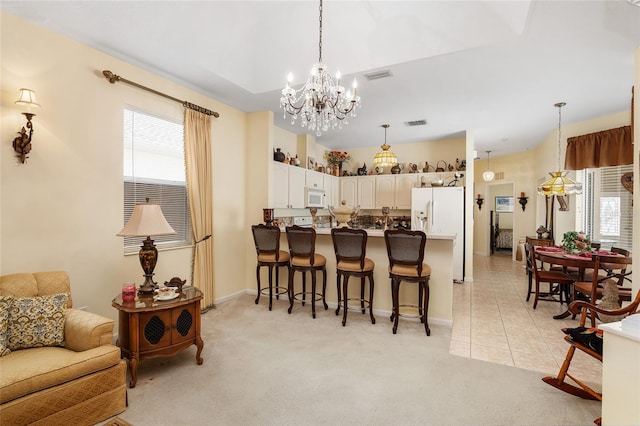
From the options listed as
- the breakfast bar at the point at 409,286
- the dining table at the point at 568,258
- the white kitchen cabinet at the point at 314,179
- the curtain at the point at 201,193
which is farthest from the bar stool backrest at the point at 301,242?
the dining table at the point at 568,258

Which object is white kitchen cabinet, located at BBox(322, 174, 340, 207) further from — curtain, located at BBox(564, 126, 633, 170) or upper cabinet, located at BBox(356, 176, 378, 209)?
curtain, located at BBox(564, 126, 633, 170)

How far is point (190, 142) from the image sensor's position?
3.95 meters

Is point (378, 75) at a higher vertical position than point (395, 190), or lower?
higher

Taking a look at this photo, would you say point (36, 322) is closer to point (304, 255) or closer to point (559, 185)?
point (304, 255)

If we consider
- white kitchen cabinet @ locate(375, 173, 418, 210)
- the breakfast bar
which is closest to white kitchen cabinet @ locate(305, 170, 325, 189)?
white kitchen cabinet @ locate(375, 173, 418, 210)

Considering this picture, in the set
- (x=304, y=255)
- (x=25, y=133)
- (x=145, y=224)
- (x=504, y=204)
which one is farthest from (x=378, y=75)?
(x=504, y=204)

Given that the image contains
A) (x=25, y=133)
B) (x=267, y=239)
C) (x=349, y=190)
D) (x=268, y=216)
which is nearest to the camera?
(x=25, y=133)

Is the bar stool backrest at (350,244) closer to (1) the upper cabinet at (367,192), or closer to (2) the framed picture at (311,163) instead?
(2) the framed picture at (311,163)

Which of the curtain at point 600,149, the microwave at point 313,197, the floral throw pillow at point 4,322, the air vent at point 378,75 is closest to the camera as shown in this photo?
the floral throw pillow at point 4,322

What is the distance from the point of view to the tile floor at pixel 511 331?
277 centimetres

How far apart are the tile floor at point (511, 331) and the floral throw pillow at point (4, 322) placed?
11.5 ft

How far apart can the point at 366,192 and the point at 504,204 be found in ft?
19.2

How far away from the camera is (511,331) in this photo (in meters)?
3.52

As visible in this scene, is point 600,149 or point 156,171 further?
point 600,149
